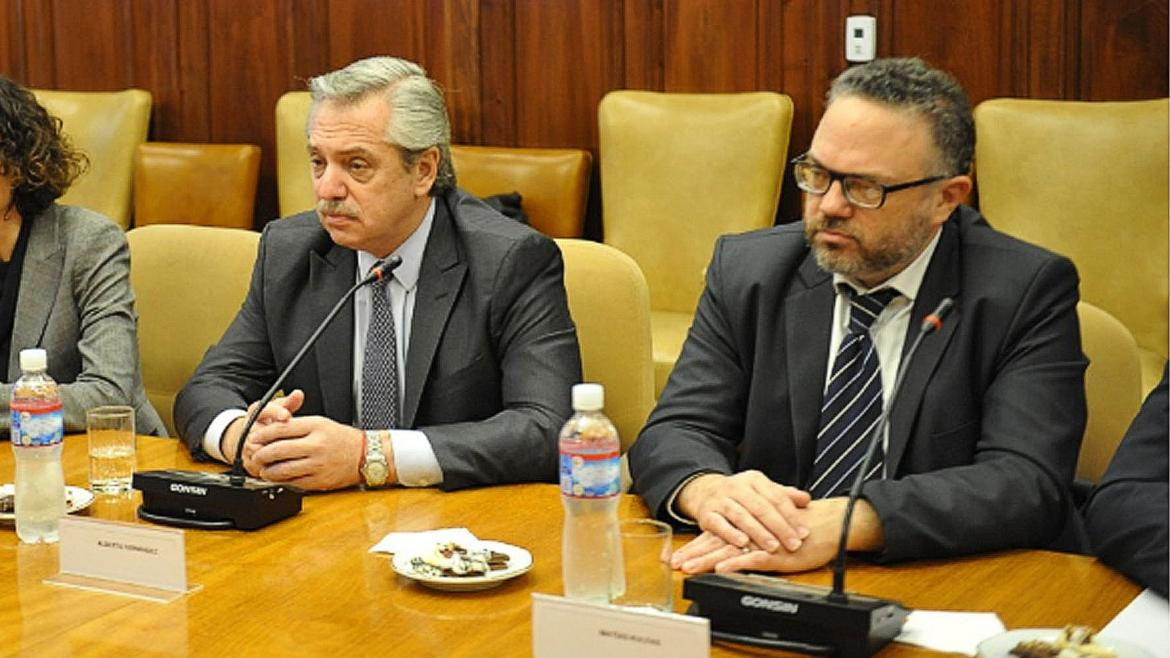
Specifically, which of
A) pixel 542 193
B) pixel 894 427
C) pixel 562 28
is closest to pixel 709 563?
pixel 894 427

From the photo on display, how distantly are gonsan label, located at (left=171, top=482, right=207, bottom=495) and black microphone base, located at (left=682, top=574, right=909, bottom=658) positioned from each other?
0.78 meters

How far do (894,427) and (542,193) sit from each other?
2.80 metres

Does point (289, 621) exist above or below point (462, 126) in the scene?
below

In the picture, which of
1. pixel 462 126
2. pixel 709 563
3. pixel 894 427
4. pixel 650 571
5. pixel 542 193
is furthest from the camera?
pixel 462 126

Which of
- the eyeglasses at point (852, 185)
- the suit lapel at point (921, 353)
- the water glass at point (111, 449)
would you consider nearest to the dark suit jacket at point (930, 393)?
the suit lapel at point (921, 353)

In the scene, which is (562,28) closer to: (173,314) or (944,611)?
(173,314)

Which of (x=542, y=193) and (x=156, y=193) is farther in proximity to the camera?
(x=156, y=193)

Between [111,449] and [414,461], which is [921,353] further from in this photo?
[111,449]

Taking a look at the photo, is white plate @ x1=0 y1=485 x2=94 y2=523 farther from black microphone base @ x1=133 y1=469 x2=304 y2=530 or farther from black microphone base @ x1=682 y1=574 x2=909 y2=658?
black microphone base @ x1=682 y1=574 x2=909 y2=658

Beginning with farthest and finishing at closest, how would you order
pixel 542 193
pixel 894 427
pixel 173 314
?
pixel 542 193, pixel 173 314, pixel 894 427

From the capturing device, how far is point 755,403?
2.47 m

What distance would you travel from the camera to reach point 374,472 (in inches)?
94.2

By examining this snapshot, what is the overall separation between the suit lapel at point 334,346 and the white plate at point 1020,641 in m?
1.40

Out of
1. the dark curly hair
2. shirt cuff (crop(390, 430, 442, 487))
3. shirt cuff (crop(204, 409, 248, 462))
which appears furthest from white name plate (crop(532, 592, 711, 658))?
the dark curly hair
